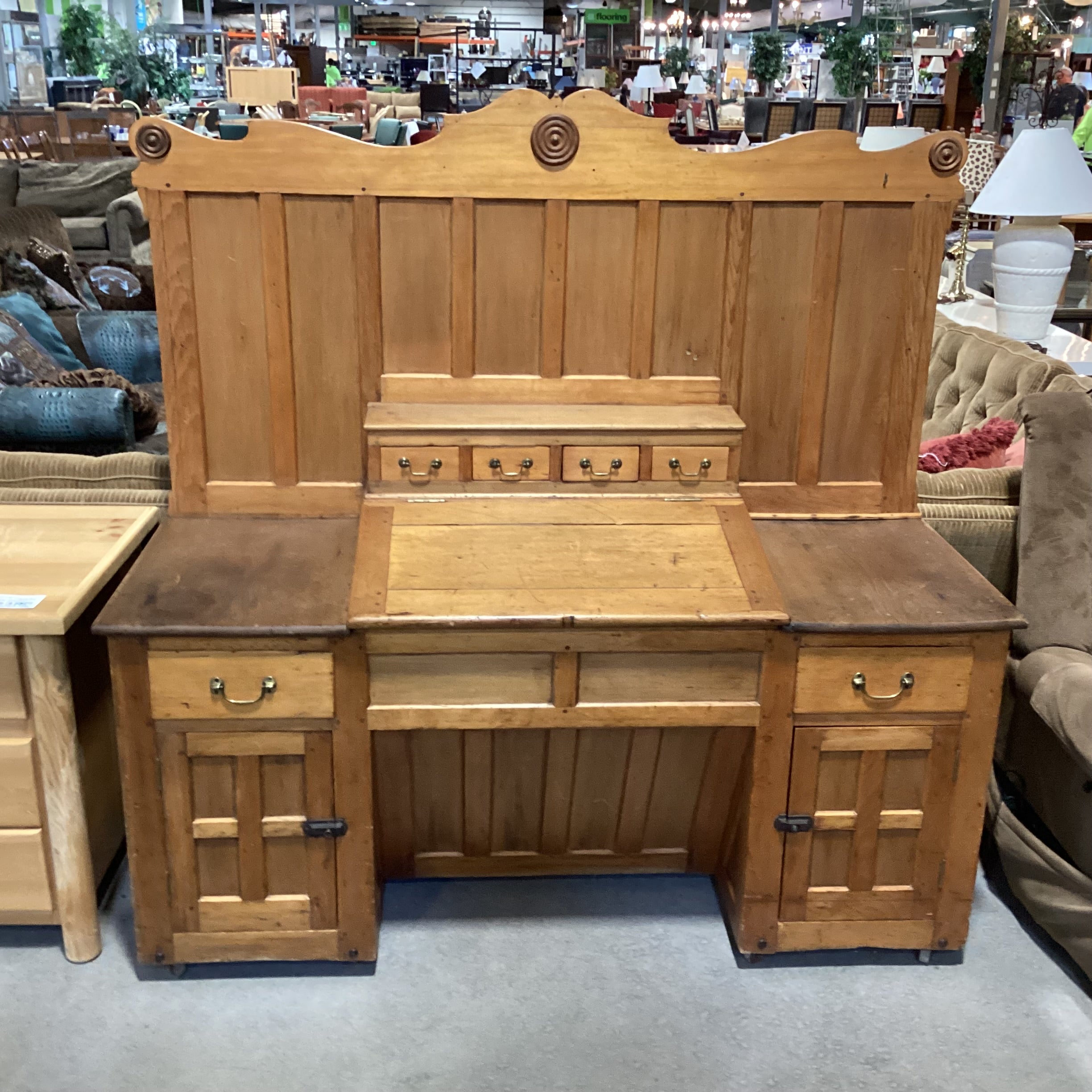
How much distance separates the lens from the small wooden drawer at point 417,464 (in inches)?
91.0

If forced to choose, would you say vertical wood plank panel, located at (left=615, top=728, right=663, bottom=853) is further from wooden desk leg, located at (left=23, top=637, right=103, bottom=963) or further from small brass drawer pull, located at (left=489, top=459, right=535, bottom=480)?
wooden desk leg, located at (left=23, top=637, right=103, bottom=963)

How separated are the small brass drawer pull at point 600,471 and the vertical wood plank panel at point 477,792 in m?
0.60

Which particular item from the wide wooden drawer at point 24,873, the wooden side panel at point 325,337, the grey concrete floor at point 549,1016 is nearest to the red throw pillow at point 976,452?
the grey concrete floor at point 549,1016

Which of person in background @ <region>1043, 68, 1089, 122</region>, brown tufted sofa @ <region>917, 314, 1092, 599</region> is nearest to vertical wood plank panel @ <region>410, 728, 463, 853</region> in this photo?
brown tufted sofa @ <region>917, 314, 1092, 599</region>

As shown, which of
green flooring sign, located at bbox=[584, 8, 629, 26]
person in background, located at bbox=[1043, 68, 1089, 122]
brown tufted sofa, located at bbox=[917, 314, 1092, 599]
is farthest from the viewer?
green flooring sign, located at bbox=[584, 8, 629, 26]

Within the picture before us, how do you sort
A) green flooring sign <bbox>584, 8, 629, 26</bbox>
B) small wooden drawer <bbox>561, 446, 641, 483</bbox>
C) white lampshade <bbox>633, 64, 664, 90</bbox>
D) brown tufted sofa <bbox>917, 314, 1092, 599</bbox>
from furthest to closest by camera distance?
green flooring sign <bbox>584, 8, 629, 26</bbox>, white lampshade <bbox>633, 64, 664, 90</bbox>, brown tufted sofa <bbox>917, 314, 1092, 599</bbox>, small wooden drawer <bbox>561, 446, 641, 483</bbox>

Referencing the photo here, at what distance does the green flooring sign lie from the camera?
2077 centimetres

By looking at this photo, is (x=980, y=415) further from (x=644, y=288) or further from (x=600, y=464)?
(x=600, y=464)

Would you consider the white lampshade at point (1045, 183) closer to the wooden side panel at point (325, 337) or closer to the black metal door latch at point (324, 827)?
the wooden side panel at point (325, 337)

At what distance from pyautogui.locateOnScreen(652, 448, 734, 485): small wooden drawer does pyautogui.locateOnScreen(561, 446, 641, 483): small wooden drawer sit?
0.04 metres

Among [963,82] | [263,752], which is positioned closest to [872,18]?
[963,82]

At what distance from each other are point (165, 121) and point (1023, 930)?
2558 millimetres

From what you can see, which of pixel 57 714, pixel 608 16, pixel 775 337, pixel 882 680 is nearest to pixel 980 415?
pixel 775 337

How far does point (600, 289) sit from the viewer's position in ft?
Result: 7.85
